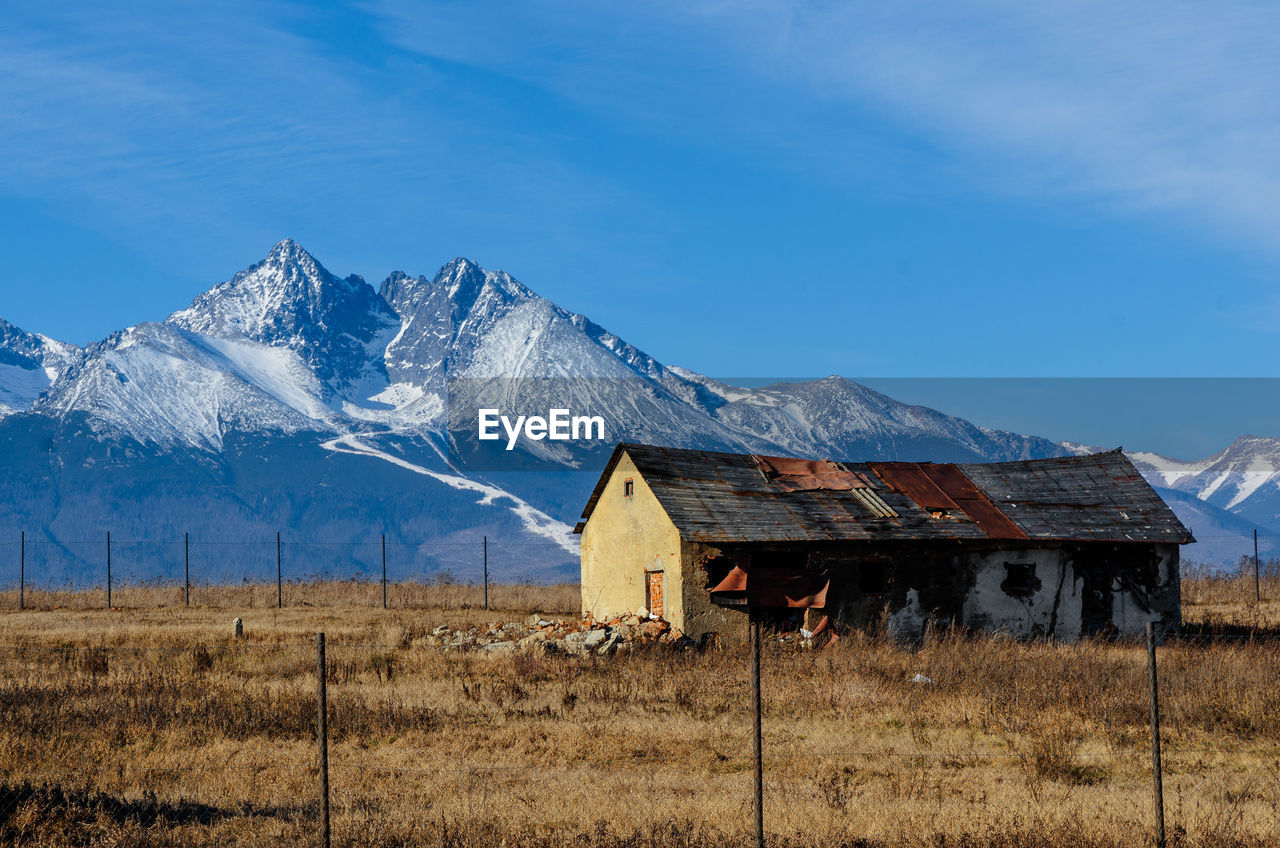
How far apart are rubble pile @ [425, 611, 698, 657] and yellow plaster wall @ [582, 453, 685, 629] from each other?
544 mm

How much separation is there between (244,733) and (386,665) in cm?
634

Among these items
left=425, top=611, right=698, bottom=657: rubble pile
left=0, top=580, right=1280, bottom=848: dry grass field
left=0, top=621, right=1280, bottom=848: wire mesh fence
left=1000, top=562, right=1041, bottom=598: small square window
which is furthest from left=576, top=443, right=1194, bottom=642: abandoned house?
left=0, top=621, right=1280, bottom=848: wire mesh fence

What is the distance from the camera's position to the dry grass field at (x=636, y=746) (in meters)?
10.7

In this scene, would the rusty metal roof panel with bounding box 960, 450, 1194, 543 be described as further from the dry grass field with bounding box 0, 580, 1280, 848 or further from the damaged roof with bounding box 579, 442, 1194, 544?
the dry grass field with bounding box 0, 580, 1280, 848

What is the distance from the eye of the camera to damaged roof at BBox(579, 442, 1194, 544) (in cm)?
2716

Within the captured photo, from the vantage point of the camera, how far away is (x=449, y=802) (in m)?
11.9

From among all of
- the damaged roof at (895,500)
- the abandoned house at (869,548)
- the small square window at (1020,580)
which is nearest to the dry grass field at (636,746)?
the abandoned house at (869,548)

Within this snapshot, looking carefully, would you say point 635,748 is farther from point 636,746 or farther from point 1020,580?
point 1020,580

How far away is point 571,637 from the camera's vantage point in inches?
998

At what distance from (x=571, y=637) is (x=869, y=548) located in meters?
7.04

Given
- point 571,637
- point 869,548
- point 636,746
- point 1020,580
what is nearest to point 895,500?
point 869,548

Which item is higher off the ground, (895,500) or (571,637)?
(895,500)

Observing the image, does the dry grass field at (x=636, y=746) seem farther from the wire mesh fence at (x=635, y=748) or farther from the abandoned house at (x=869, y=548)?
the abandoned house at (x=869, y=548)

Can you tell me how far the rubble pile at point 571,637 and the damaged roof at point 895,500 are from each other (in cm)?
224
